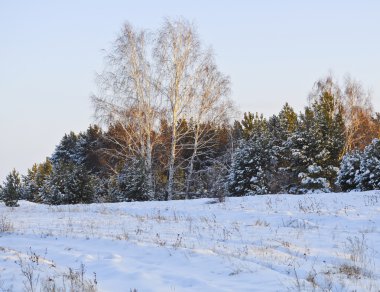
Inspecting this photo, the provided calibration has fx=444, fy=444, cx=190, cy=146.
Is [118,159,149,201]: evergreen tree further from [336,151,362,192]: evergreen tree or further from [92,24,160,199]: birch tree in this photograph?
[336,151,362,192]: evergreen tree

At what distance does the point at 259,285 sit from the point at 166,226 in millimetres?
5771

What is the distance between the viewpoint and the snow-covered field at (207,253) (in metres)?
5.23

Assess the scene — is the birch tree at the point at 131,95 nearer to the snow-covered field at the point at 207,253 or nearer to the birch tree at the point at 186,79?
the birch tree at the point at 186,79

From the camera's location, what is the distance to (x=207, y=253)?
6.79 m

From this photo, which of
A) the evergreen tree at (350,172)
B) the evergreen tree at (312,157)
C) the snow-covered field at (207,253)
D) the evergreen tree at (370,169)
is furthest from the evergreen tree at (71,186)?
the evergreen tree at (370,169)

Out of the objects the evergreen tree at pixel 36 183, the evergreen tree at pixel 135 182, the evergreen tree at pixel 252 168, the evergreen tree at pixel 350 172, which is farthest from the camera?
the evergreen tree at pixel 36 183

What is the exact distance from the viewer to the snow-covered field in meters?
5.23

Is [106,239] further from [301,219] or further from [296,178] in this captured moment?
[296,178]

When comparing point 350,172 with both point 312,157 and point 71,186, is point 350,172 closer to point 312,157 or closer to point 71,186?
point 312,157

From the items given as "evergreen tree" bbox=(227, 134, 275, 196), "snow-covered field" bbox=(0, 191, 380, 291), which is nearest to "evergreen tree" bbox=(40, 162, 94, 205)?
"evergreen tree" bbox=(227, 134, 275, 196)

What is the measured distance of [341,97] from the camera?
121 feet

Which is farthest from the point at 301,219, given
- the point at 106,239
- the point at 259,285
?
the point at 259,285

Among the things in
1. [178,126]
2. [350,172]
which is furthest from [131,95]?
[350,172]

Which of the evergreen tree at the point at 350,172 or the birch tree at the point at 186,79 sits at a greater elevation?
the birch tree at the point at 186,79
